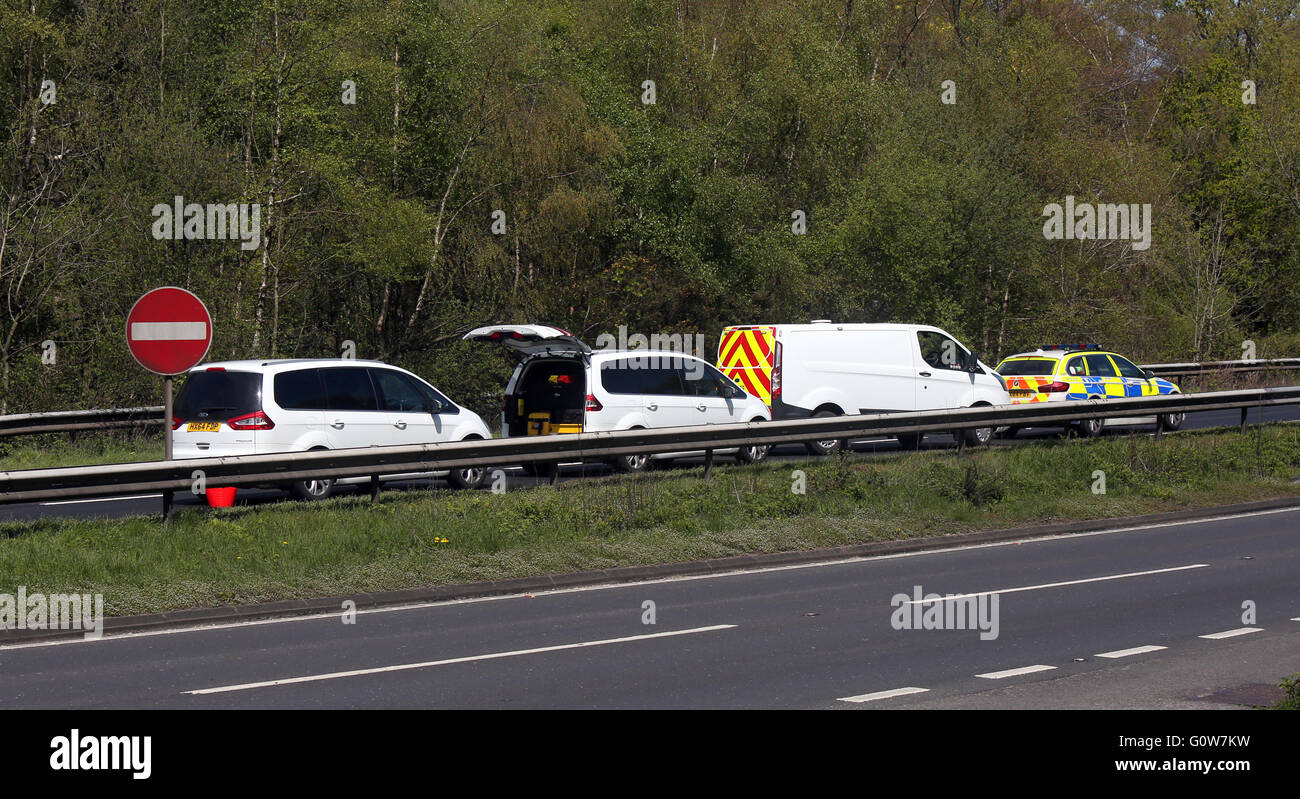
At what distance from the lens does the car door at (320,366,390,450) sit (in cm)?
1730

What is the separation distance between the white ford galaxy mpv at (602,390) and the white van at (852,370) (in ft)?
7.14

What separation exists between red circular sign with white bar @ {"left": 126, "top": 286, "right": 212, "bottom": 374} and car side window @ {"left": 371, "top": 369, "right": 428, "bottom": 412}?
17.4 feet

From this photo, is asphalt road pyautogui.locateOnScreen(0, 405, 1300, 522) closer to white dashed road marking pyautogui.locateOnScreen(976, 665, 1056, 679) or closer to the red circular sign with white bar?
the red circular sign with white bar

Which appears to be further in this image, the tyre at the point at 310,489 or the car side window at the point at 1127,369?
the car side window at the point at 1127,369

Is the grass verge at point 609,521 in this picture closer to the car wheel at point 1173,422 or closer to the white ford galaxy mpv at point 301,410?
the white ford galaxy mpv at point 301,410

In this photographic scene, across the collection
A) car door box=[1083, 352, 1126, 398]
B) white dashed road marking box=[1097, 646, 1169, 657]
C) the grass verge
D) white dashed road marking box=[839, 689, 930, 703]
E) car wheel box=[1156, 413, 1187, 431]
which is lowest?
white dashed road marking box=[1097, 646, 1169, 657]

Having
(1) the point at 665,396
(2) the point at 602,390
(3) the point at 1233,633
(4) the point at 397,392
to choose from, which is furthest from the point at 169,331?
(1) the point at 665,396

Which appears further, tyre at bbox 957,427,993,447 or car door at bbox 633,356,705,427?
tyre at bbox 957,427,993,447

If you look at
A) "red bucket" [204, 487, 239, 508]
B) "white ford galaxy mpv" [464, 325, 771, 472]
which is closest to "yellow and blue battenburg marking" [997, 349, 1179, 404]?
"white ford galaxy mpv" [464, 325, 771, 472]

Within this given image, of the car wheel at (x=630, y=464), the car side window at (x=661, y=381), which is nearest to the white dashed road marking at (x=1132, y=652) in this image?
the car wheel at (x=630, y=464)

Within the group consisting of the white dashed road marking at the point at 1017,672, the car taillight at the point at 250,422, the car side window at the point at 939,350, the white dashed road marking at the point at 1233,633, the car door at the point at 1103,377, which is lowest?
the white dashed road marking at the point at 1233,633

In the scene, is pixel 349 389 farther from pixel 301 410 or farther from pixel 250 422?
pixel 250 422

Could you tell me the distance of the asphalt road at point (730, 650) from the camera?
862 cm
